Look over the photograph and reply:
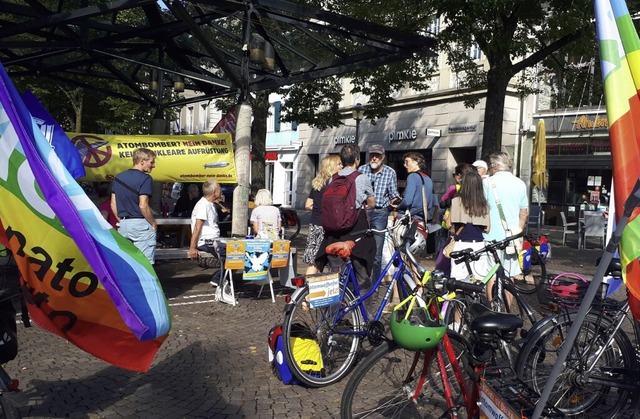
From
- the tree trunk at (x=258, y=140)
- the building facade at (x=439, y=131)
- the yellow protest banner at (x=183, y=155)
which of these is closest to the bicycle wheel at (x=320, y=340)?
the yellow protest banner at (x=183, y=155)

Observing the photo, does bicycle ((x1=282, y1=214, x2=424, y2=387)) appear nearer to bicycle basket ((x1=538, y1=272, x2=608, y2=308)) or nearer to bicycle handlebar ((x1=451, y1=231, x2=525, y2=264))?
bicycle handlebar ((x1=451, y1=231, x2=525, y2=264))

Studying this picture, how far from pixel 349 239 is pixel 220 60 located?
398cm

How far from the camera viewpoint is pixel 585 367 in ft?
11.8

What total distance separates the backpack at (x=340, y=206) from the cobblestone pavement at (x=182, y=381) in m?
1.31

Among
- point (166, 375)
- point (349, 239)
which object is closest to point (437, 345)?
point (349, 239)

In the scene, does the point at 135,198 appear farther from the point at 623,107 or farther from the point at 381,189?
the point at 623,107

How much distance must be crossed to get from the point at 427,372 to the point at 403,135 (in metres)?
23.9

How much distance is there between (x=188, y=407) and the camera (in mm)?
3988

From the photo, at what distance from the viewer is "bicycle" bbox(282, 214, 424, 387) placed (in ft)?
14.1

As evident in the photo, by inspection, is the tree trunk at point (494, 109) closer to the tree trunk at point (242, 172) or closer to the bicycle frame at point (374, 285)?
the tree trunk at point (242, 172)

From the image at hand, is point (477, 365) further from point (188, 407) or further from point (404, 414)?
point (188, 407)

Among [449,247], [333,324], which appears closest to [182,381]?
[333,324]

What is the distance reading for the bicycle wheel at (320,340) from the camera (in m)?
4.28

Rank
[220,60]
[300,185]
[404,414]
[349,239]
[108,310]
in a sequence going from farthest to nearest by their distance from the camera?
[300,185] → [220,60] → [349,239] → [404,414] → [108,310]
